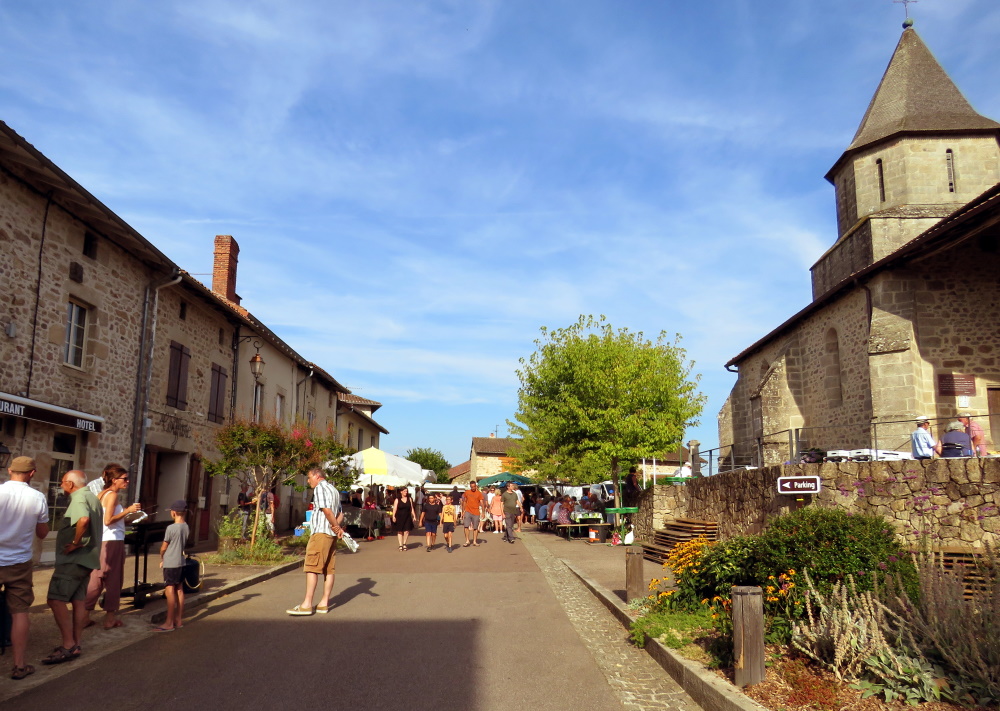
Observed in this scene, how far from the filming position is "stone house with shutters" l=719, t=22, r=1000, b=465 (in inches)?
652

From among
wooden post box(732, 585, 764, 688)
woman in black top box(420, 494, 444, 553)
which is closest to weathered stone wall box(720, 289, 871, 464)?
woman in black top box(420, 494, 444, 553)

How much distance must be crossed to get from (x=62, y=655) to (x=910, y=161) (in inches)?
1013

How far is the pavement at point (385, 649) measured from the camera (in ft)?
18.4

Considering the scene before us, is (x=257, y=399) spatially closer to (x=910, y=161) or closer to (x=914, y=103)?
(x=910, y=161)

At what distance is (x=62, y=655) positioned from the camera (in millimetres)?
6355

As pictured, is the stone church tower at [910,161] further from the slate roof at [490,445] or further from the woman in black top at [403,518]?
the slate roof at [490,445]

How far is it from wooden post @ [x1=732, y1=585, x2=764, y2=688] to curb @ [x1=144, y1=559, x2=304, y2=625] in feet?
19.7

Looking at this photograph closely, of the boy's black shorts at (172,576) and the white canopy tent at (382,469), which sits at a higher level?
the white canopy tent at (382,469)

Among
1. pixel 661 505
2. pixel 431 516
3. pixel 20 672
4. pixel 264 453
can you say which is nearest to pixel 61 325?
pixel 264 453

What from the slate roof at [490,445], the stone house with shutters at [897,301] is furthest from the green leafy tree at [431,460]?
the stone house with shutters at [897,301]

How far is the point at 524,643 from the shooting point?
300 inches

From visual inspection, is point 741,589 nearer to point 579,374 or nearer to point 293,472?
point 293,472

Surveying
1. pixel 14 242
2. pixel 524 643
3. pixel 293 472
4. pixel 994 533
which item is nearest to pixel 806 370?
pixel 994 533

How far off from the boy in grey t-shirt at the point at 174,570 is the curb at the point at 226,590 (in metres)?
0.17
